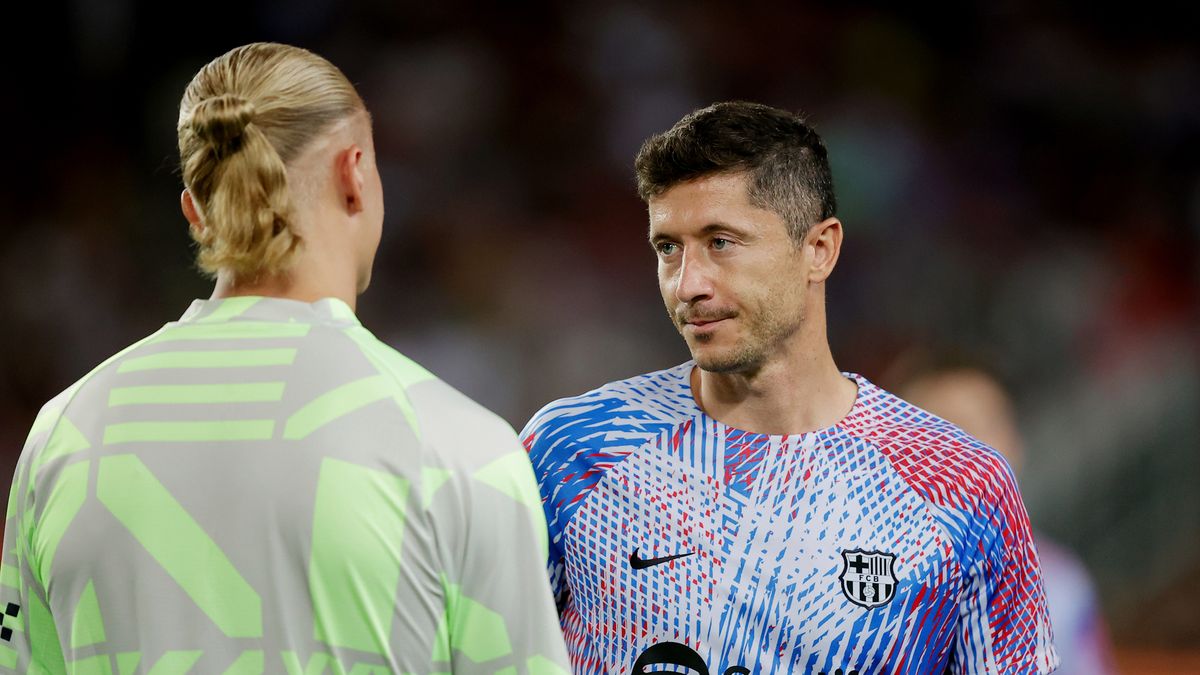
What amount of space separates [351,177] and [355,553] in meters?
0.50

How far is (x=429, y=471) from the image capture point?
1.58 metres

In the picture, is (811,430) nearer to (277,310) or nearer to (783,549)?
(783,549)

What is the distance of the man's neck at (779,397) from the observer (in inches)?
100

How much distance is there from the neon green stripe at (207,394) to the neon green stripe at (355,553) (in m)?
0.12

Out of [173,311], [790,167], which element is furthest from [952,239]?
[790,167]

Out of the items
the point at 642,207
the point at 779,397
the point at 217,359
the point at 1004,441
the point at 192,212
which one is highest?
the point at 192,212

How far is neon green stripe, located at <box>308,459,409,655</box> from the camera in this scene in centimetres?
155

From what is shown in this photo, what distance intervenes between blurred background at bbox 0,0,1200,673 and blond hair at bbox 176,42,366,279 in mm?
5613

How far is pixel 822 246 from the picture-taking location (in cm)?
265

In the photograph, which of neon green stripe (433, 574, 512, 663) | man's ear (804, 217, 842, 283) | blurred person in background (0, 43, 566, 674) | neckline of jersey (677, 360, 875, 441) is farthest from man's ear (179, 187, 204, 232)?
man's ear (804, 217, 842, 283)

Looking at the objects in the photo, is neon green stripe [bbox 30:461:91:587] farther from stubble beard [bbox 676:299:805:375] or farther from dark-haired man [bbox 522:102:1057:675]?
stubble beard [bbox 676:299:805:375]

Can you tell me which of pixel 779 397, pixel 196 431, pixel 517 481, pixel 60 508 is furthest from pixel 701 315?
pixel 60 508

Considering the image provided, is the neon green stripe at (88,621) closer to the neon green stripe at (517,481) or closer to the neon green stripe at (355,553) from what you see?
the neon green stripe at (355,553)

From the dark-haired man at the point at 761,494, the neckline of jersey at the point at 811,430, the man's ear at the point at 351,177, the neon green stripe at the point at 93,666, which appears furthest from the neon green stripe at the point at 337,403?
the neckline of jersey at the point at 811,430
